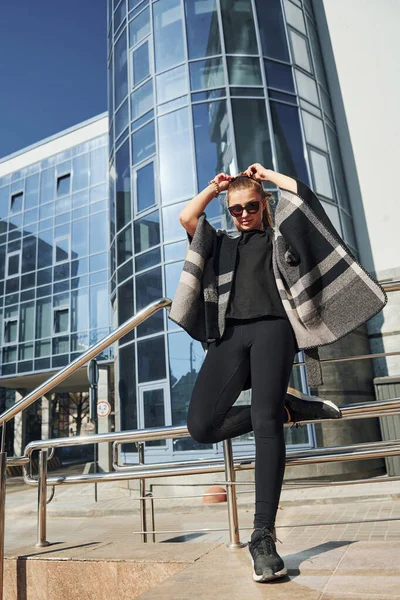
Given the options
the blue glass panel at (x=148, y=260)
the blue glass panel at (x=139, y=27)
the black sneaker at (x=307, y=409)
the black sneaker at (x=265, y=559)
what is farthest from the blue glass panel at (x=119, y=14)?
the black sneaker at (x=265, y=559)

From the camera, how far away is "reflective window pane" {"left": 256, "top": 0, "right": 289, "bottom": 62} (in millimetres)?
13766

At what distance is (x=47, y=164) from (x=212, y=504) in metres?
21.9

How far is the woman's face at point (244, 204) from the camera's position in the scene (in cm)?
252

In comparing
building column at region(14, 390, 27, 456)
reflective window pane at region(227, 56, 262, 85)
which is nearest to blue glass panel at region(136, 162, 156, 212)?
reflective window pane at region(227, 56, 262, 85)

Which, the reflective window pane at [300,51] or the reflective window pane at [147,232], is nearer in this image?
the reflective window pane at [147,232]

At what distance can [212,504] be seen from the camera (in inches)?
366

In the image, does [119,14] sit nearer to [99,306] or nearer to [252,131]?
[252,131]

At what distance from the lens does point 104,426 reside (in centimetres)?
1925

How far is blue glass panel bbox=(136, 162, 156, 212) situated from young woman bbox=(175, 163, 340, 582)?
36.7 ft

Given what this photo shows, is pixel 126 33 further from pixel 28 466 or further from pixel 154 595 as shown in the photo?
pixel 154 595

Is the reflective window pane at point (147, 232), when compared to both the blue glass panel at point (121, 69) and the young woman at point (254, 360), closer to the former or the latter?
the blue glass panel at point (121, 69)

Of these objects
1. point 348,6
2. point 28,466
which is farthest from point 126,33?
point 28,466

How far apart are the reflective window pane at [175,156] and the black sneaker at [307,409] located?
35.6 ft

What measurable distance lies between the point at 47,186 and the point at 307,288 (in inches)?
1018
